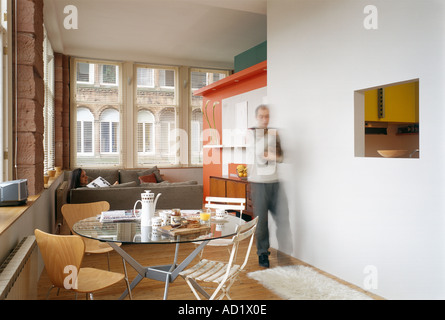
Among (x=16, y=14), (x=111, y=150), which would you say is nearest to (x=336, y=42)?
(x=16, y=14)

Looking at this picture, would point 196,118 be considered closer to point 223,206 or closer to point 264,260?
point 264,260

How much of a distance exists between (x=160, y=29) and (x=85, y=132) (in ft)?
11.5

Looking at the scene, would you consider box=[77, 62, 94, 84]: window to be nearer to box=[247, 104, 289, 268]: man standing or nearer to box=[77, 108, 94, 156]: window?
box=[77, 108, 94, 156]: window

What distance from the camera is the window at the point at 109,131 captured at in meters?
9.42

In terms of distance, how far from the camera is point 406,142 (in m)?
5.48

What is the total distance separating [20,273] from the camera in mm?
2178

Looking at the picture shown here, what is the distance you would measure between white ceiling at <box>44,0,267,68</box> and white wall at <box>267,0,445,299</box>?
4.72 ft

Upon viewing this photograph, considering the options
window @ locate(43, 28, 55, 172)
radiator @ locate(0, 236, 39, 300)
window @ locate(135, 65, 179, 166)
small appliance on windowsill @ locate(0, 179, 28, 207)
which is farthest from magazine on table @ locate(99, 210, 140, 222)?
window @ locate(135, 65, 179, 166)

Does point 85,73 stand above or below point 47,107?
above

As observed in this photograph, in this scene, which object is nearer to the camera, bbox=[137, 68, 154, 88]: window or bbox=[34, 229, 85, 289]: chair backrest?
bbox=[34, 229, 85, 289]: chair backrest

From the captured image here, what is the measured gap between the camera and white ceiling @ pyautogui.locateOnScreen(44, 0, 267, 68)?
19.9 feet

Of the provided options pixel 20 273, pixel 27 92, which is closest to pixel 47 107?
pixel 27 92

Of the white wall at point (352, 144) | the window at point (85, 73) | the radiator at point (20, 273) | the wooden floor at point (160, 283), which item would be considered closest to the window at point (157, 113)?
the window at point (85, 73)
